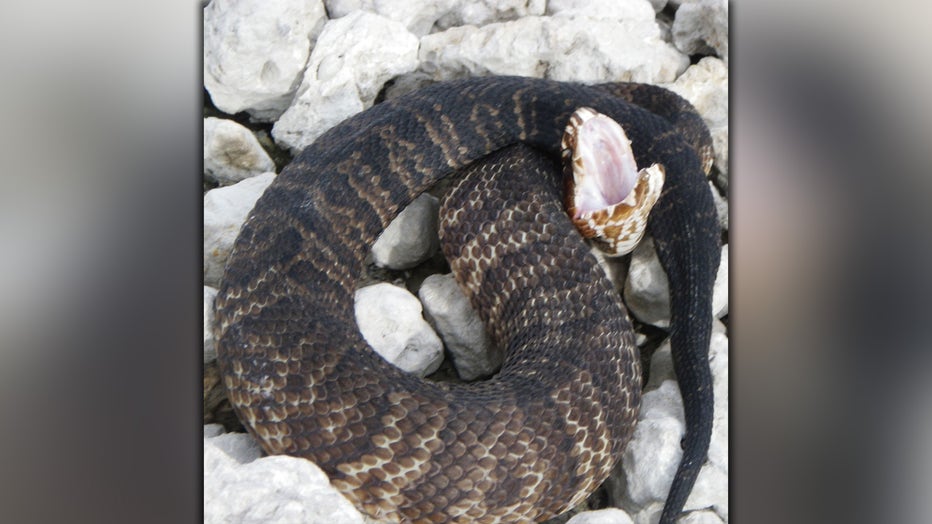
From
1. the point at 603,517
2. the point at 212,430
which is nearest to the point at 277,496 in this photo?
the point at 212,430

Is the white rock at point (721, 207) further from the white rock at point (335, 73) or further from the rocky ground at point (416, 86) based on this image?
the white rock at point (335, 73)

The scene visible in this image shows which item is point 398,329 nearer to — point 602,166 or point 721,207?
point 602,166

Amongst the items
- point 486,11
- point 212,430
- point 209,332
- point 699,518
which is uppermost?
point 486,11
